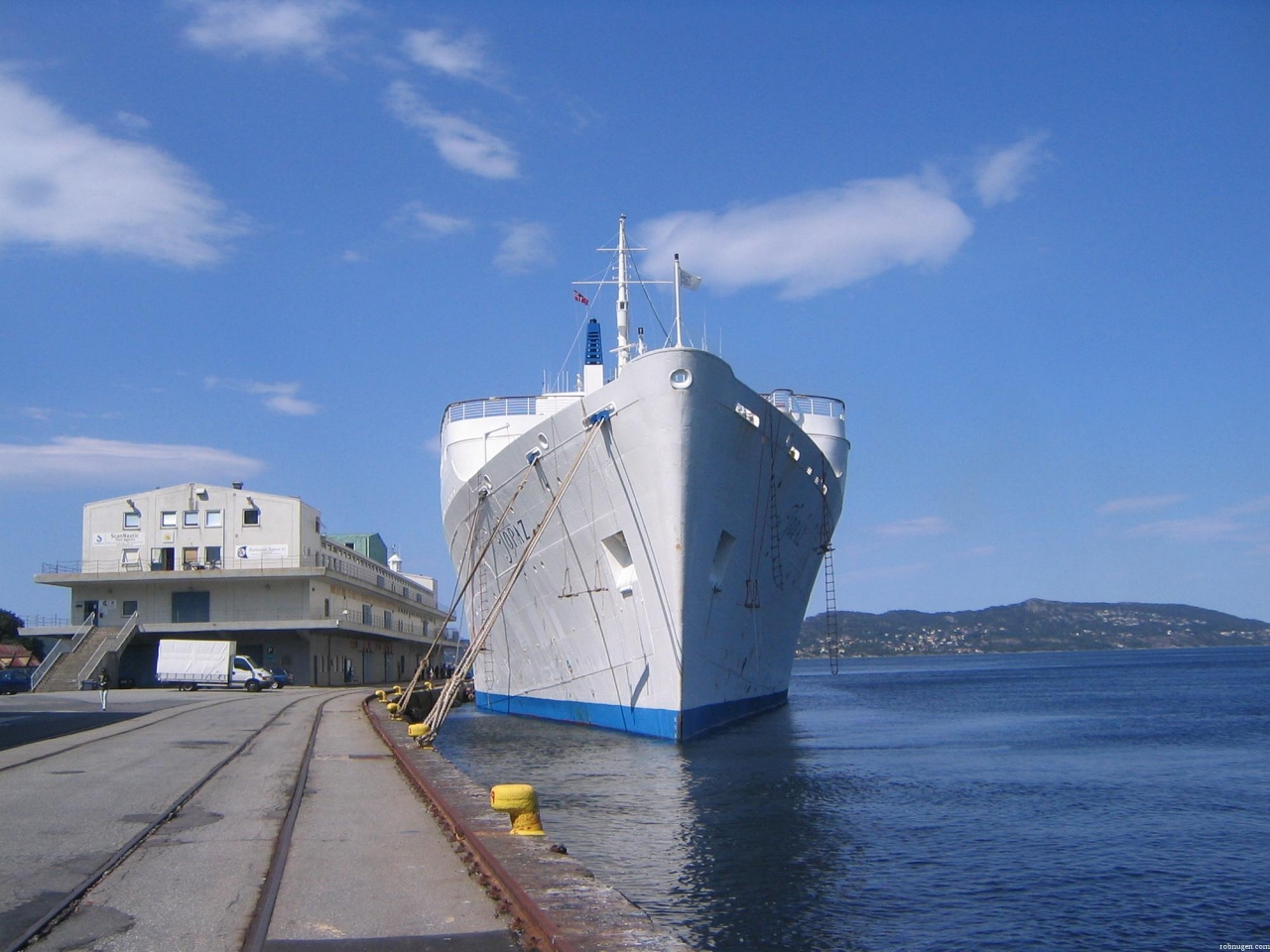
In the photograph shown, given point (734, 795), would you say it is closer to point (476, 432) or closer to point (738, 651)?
point (738, 651)

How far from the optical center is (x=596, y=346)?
30.1 metres

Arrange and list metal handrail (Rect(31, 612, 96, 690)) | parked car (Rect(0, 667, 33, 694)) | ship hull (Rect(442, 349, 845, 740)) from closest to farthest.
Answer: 1. ship hull (Rect(442, 349, 845, 740))
2. metal handrail (Rect(31, 612, 96, 690))
3. parked car (Rect(0, 667, 33, 694))

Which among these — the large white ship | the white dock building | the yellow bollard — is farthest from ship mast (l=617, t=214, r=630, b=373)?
the white dock building

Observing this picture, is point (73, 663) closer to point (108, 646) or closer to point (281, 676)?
point (108, 646)

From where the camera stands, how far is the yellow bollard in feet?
29.9

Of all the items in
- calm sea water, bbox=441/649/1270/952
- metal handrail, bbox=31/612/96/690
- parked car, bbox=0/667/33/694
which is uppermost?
metal handrail, bbox=31/612/96/690

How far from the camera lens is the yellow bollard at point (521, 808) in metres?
9.12

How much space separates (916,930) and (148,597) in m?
43.8

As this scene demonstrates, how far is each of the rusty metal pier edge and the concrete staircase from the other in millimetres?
35277

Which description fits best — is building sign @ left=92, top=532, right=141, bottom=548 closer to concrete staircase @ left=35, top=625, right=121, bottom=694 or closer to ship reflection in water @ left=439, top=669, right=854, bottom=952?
concrete staircase @ left=35, top=625, right=121, bottom=694

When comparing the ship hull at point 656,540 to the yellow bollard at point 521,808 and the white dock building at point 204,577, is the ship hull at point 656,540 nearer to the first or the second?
the yellow bollard at point 521,808

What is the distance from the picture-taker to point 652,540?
1852 cm

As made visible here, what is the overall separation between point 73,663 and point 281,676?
787cm

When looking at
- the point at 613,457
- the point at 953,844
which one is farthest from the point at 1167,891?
the point at 613,457
